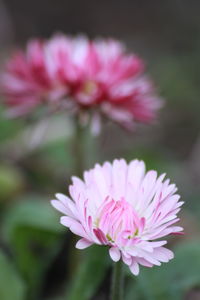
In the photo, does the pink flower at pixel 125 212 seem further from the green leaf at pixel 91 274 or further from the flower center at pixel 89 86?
the flower center at pixel 89 86

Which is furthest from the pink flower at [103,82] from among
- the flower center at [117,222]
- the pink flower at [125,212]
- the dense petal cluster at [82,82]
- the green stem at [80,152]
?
the flower center at [117,222]

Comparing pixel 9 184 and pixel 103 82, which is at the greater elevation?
pixel 9 184

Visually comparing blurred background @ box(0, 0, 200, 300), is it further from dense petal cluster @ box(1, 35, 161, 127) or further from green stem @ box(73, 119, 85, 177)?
dense petal cluster @ box(1, 35, 161, 127)

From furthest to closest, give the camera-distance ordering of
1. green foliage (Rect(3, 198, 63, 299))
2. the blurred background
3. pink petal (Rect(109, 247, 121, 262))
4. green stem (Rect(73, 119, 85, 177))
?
green stem (Rect(73, 119, 85, 177)) → green foliage (Rect(3, 198, 63, 299)) → the blurred background → pink petal (Rect(109, 247, 121, 262))

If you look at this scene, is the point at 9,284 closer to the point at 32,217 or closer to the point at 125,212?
the point at 32,217

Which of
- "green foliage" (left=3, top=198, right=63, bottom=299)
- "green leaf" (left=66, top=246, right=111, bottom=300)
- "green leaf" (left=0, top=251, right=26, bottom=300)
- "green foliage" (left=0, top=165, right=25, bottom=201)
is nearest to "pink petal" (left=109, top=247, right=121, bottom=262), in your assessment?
"green leaf" (left=66, top=246, right=111, bottom=300)

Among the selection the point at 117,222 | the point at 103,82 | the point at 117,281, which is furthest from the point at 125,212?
the point at 103,82

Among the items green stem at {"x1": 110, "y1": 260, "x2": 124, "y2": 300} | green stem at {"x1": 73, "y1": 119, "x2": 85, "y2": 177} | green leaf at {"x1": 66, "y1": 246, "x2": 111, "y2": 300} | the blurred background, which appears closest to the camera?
green stem at {"x1": 110, "y1": 260, "x2": 124, "y2": 300}
